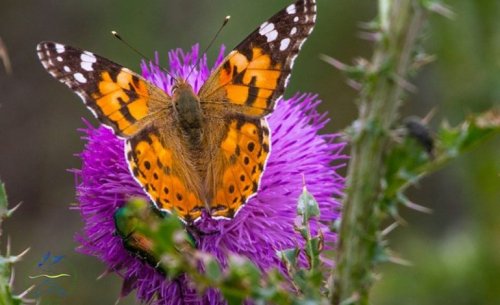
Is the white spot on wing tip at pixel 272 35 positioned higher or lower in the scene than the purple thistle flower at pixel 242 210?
higher

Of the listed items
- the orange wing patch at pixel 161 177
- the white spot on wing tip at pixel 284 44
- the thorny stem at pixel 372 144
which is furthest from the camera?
the white spot on wing tip at pixel 284 44

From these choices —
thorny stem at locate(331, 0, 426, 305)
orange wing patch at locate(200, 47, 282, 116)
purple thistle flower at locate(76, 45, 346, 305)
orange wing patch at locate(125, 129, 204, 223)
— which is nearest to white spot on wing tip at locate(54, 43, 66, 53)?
purple thistle flower at locate(76, 45, 346, 305)

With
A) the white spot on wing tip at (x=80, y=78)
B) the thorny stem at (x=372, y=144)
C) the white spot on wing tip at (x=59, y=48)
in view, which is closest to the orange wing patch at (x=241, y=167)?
the white spot on wing tip at (x=80, y=78)

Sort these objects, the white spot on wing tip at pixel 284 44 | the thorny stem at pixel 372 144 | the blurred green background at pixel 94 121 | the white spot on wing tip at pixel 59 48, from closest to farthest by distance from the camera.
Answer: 1. the thorny stem at pixel 372 144
2. the white spot on wing tip at pixel 284 44
3. the white spot on wing tip at pixel 59 48
4. the blurred green background at pixel 94 121

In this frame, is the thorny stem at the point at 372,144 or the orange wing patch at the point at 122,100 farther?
the orange wing patch at the point at 122,100

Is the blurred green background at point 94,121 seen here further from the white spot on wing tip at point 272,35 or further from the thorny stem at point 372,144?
the thorny stem at point 372,144

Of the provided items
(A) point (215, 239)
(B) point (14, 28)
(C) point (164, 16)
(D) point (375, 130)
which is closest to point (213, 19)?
(C) point (164, 16)

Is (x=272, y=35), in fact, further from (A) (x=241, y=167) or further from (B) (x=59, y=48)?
(B) (x=59, y=48)
